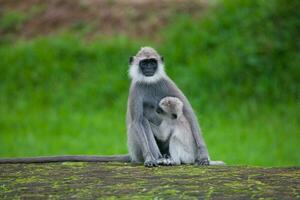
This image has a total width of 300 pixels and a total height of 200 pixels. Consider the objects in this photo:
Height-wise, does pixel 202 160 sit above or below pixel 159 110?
below

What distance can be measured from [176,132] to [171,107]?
0.26m

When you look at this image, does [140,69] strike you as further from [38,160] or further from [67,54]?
[67,54]

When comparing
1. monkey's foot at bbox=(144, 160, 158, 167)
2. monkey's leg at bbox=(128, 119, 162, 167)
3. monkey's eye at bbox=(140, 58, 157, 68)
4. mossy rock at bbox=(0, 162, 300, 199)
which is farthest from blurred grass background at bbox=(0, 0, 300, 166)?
mossy rock at bbox=(0, 162, 300, 199)

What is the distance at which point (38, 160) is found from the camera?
24.5 ft

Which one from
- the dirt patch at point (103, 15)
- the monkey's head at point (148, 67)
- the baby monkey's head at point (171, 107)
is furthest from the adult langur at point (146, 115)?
the dirt patch at point (103, 15)

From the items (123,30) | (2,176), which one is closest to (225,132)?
(123,30)

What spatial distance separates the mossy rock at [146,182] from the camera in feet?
18.4

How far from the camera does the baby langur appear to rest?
24.1 feet

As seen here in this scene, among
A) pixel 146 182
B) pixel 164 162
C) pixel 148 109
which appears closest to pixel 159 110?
pixel 148 109

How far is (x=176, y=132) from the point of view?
742 cm

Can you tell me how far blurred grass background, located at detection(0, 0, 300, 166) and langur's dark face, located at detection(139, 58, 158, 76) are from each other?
4536 millimetres

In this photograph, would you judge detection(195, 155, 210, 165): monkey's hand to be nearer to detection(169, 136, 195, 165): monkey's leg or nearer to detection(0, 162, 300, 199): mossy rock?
detection(169, 136, 195, 165): monkey's leg

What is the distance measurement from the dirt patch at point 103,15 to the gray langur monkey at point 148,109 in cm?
978

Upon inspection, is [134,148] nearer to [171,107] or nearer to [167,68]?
[171,107]
